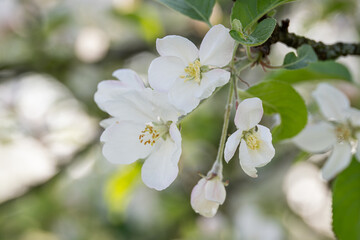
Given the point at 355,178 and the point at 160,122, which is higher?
the point at 160,122

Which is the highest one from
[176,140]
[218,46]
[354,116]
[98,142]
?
[218,46]

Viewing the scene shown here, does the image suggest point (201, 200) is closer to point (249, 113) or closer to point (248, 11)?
point (249, 113)

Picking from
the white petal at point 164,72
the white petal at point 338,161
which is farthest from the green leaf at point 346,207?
the white petal at point 164,72

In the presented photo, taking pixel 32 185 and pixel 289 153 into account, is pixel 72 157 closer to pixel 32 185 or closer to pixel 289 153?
pixel 32 185

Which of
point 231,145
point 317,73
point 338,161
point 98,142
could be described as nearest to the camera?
point 231,145

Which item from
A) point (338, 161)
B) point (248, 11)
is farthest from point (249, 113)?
point (338, 161)

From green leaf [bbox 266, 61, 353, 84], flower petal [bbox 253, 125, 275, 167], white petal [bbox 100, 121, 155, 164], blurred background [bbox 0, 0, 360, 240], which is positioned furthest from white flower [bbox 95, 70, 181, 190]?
blurred background [bbox 0, 0, 360, 240]

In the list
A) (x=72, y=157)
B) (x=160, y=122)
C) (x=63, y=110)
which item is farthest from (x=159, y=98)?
(x=63, y=110)
